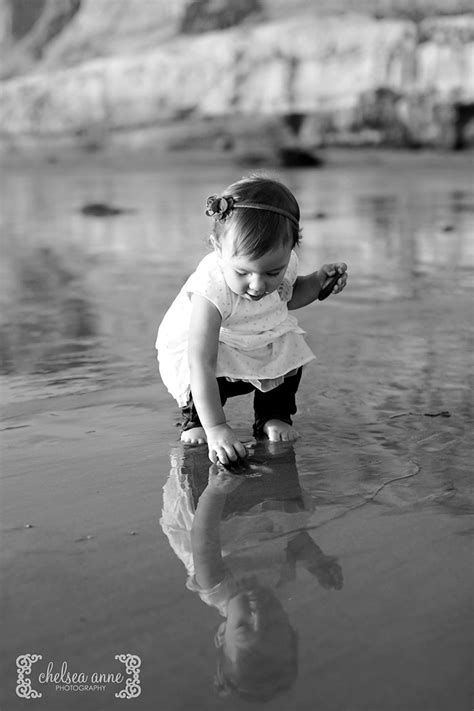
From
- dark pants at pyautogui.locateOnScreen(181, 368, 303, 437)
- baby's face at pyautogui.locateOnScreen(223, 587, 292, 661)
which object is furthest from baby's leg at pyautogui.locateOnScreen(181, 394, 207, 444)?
baby's face at pyautogui.locateOnScreen(223, 587, 292, 661)

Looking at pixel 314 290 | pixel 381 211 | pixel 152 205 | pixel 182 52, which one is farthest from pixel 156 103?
pixel 314 290

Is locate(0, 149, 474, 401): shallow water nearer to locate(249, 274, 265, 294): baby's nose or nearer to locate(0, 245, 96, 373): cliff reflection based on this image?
locate(0, 245, 96, 373): cliff reflection

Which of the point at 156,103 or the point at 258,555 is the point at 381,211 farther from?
the point at 156,103

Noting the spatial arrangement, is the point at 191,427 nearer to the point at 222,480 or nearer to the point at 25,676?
the point at 222,480

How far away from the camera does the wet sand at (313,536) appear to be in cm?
122

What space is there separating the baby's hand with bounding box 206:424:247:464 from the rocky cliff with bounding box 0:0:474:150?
55.1 ft

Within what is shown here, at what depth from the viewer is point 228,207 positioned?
2217mm

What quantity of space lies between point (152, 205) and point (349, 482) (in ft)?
26.2

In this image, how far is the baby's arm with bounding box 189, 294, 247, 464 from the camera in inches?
84.2

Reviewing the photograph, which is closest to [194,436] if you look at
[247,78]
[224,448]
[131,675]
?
[224,448]

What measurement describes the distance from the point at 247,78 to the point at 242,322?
1986cm

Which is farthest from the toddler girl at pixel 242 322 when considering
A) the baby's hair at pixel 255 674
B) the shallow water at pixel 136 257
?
the baby's hair at pixel 255 674

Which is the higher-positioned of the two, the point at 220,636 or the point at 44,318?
the point at 220,636

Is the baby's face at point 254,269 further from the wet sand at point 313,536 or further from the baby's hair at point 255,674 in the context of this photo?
the baby's hair at point 255,674
